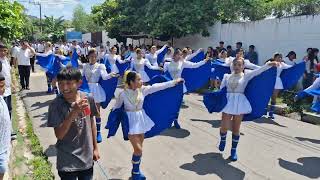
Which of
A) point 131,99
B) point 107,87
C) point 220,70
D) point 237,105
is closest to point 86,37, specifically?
point 220,70

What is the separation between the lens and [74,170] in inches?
163

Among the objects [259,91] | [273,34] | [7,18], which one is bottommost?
[259,91]

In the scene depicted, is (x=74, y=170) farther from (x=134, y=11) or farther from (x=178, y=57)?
(x=134, y=11)

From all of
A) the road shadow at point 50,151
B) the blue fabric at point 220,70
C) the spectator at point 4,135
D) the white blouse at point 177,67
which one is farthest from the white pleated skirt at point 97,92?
the spectator at point 4,135

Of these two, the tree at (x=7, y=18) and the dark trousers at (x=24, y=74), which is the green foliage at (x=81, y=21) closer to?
the dark trousers at (x=24, y=74)

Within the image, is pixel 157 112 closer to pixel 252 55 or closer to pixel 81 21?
pixel 252 55

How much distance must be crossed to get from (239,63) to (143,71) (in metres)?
6.98

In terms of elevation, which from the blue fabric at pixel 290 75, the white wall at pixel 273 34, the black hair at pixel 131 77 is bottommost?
the blue fabric at pixel 290 75

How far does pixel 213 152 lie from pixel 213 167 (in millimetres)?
948

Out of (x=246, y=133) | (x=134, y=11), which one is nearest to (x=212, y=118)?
(x=246, y=133)

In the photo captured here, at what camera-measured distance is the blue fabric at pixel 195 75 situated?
12.0 m

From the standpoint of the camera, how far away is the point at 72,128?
4086 millimetres

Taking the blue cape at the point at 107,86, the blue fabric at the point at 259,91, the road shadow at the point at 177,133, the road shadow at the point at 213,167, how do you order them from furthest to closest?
1. the road shadow at the point at 177,133
2. the blue cape at the point at 107,86
3. the blue fabric at the point at 259,91
4. the road shadow at the point at 213,167

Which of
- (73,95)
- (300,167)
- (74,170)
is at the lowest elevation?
(300,167)
